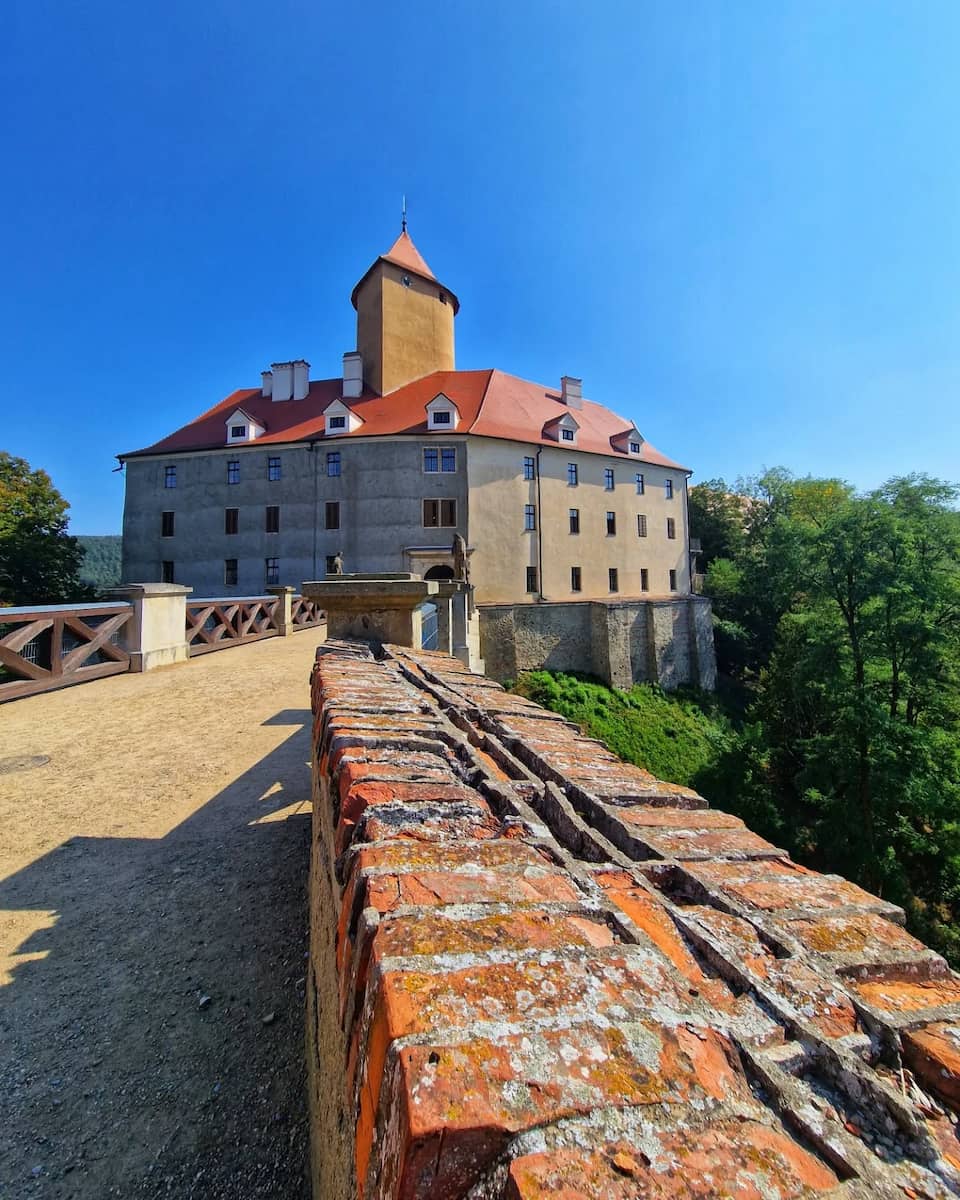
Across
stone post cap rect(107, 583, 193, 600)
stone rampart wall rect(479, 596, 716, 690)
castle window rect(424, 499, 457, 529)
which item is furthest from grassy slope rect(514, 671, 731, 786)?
stone post cap rect(107, 583, 193, 600)

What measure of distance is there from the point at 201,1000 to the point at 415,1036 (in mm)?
2126

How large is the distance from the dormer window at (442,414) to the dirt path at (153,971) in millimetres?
21589

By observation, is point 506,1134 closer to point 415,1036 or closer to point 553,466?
point 415,1036

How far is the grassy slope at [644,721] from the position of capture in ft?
66.3

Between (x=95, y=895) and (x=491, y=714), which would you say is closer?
(x=491, y=714)

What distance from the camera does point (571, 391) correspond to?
30656mm

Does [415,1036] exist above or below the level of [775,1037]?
above

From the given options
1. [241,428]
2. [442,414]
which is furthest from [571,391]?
[241,428]

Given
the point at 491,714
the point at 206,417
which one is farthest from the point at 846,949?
the point at 206,417

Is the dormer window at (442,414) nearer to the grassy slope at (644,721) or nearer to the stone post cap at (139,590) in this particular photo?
the grassy slope at (644,721)

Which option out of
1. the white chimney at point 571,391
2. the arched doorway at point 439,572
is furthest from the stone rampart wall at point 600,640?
the white chimney at point 571,391

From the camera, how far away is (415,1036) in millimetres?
670

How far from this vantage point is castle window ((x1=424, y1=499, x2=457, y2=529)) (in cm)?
2455

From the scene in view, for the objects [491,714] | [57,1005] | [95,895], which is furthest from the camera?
[95,895]
